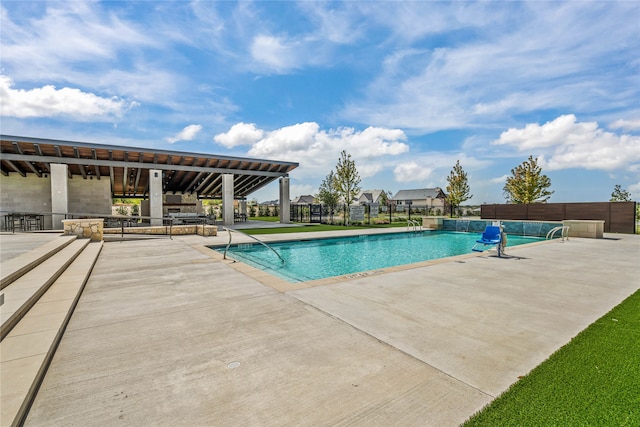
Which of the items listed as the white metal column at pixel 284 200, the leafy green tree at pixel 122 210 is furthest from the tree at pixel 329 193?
the leafy green tree at pixel 122 210

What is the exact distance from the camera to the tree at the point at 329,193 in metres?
28.6

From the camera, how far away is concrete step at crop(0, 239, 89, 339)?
10.4 ft

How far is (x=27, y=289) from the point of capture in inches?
162

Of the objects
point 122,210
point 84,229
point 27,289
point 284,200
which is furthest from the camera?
point 122,210

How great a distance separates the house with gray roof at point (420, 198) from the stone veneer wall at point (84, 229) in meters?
59.6

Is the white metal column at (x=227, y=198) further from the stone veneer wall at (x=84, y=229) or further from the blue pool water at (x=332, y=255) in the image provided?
the stone veneer wall at (x=84, y=229)

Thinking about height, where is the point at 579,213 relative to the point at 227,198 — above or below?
below

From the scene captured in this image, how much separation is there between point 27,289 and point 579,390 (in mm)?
6396

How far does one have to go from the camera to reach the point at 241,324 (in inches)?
139

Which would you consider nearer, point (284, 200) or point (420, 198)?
point (284, 200)

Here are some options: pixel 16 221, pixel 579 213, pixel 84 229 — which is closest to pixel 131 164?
pixel 16 221

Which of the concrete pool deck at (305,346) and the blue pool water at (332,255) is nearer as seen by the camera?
the concrete pool deck at (305,346)

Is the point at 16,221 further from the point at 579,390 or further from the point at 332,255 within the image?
the point at 579,390

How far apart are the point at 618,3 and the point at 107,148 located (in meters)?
22.8
